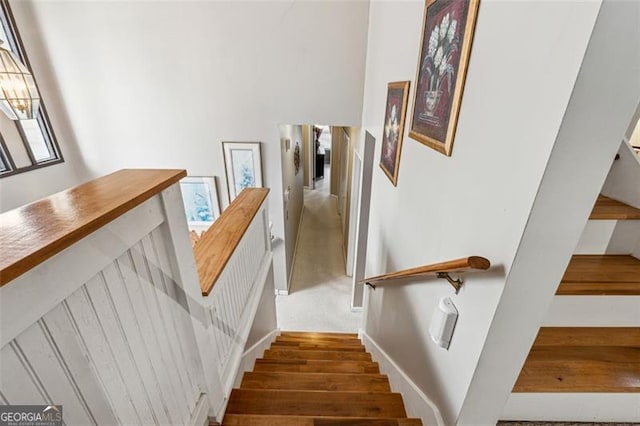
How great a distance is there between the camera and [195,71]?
10.4 feet

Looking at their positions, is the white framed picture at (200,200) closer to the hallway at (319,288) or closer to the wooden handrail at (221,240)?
the hallway at (319,288)

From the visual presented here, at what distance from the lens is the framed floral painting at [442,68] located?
0.97 m

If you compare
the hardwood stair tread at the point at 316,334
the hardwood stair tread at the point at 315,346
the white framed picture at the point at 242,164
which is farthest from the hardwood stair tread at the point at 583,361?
the white framed picture at the point at 242,164

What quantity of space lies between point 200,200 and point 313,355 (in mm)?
2545

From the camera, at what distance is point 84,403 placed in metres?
0.56

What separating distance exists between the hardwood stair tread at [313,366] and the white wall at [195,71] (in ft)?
7.36

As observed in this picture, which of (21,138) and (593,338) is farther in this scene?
(21,138)

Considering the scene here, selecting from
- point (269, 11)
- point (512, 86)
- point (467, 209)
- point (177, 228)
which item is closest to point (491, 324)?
point (467, 209)

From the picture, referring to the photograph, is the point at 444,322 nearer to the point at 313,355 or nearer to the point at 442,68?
the point at 442,68

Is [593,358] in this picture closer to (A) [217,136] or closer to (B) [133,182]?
(B) [133,182]

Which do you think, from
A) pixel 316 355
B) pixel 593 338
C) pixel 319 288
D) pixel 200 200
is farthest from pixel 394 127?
pixel 319 288

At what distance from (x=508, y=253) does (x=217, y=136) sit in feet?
11.3

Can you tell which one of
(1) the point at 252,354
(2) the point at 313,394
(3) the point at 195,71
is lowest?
(1) the point at 252,354

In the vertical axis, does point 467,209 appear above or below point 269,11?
below
